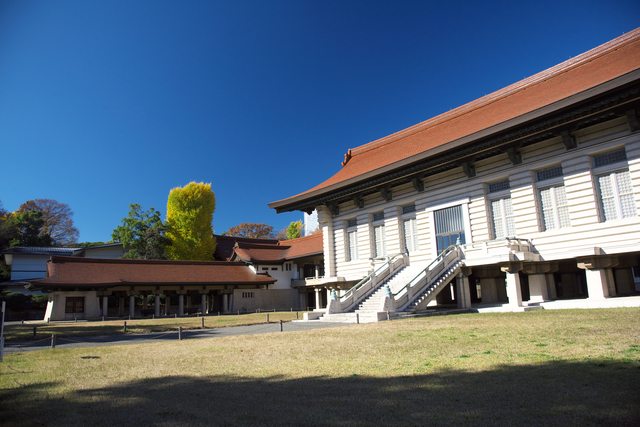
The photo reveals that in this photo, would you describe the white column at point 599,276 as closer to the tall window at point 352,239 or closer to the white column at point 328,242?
the tall window at point 352,239

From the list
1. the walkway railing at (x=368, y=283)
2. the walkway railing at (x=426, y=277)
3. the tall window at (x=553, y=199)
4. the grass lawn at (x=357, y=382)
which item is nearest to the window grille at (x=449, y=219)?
the walkway railing at (x=426, y=277)

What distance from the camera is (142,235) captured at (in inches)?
2003

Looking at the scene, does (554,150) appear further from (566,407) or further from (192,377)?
(192,377)

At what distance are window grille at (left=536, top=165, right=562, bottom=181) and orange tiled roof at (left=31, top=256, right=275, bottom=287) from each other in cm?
2930

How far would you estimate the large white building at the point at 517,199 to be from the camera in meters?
15.6

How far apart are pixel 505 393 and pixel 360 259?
69.4 feet

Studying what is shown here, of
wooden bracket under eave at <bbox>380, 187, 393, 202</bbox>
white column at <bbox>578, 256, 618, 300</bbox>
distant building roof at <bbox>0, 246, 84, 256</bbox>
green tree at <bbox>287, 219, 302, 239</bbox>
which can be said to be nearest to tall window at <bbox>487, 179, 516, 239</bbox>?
white column at <bbox>578, 256, 618, 300</bbox>

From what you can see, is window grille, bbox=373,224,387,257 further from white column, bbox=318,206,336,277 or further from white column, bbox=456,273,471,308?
white column, bbox=456,273,471,308

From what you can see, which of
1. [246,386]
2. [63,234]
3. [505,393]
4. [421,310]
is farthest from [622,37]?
[63,234]

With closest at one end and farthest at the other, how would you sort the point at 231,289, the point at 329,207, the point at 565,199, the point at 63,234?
the point at 565,199 → the point at 329,207 → the point at 231,289 → the point at 63,234

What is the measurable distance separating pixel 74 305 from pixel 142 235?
17.7 m

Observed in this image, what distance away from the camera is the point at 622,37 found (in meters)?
19.1

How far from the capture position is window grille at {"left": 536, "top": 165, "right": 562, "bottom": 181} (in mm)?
17594

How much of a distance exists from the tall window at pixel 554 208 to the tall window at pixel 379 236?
9.30 m
